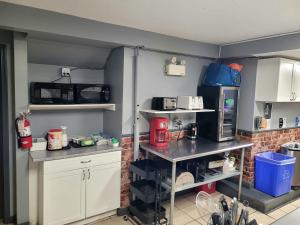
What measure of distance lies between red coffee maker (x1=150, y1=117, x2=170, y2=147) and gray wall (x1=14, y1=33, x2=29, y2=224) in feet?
4.55

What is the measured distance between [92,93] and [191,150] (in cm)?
135

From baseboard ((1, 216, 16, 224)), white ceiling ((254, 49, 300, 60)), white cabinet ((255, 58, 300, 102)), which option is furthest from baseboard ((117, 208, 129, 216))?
white ceiling ((254, 49, 300, 60))

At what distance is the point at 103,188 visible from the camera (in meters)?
2.57

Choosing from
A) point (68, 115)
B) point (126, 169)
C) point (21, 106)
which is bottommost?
point (126, 169)

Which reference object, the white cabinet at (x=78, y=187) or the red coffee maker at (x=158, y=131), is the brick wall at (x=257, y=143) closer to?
the red coffee maker at (x=158, y=131)

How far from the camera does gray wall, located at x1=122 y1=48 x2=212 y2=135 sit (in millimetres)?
2707

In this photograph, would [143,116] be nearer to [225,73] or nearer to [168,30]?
[168,30]

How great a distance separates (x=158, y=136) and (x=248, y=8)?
63.9 inches

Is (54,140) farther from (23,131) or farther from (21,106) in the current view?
(21,106)

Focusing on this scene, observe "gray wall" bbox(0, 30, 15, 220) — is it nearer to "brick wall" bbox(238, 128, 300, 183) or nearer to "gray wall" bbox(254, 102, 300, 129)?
"brick wall" bbox(238, 128, 300, 183)

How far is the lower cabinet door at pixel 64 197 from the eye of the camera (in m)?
2.25

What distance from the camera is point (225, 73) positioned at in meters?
3.07

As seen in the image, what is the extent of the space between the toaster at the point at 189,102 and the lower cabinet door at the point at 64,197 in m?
1.44

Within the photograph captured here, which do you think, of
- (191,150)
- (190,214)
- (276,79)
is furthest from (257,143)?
(190,214)
